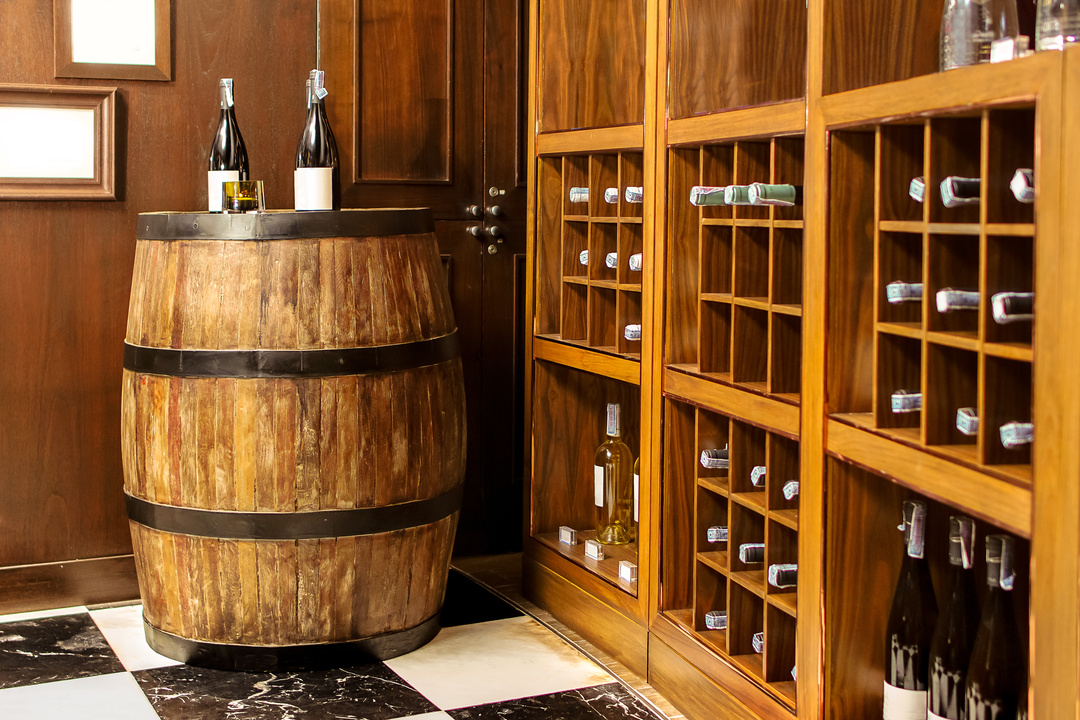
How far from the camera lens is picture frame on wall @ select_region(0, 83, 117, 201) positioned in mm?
2934

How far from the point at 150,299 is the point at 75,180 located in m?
0.67

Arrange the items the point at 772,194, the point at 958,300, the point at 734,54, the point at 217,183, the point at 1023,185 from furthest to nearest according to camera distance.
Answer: the point at 217,183, the point at 734,54, the point at 772,194, the point at 958,300, the point at 1023,185

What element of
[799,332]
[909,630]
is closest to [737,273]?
[799,332]

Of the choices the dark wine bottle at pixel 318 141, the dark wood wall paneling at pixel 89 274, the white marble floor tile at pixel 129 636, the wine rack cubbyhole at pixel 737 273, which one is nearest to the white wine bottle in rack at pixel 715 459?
the wine rack cubbyhole at pixel 737 273

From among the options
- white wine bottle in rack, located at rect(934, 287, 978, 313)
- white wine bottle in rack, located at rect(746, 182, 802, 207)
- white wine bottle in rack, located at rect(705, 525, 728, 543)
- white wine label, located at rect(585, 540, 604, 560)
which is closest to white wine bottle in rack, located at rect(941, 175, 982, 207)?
white wine bottle in rack, located at rect(934, 287, 978, 313)

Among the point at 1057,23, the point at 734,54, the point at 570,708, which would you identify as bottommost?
the point at 570,708

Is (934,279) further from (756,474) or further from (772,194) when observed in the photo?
(756,474)

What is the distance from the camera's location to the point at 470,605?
3.10 m

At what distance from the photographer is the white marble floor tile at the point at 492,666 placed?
8.18 ft

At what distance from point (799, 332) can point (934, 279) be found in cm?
51

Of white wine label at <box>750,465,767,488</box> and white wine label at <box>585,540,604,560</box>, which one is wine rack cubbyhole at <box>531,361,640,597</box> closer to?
white wine label at <box>585,540,604,560</box>

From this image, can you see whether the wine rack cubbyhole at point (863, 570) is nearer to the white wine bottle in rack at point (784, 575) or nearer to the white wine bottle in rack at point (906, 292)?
the white wine bottle in rack at point (784, 575)

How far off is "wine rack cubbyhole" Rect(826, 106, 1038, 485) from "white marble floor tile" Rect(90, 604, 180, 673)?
1662 mm

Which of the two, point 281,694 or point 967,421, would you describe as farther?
point 281,694
